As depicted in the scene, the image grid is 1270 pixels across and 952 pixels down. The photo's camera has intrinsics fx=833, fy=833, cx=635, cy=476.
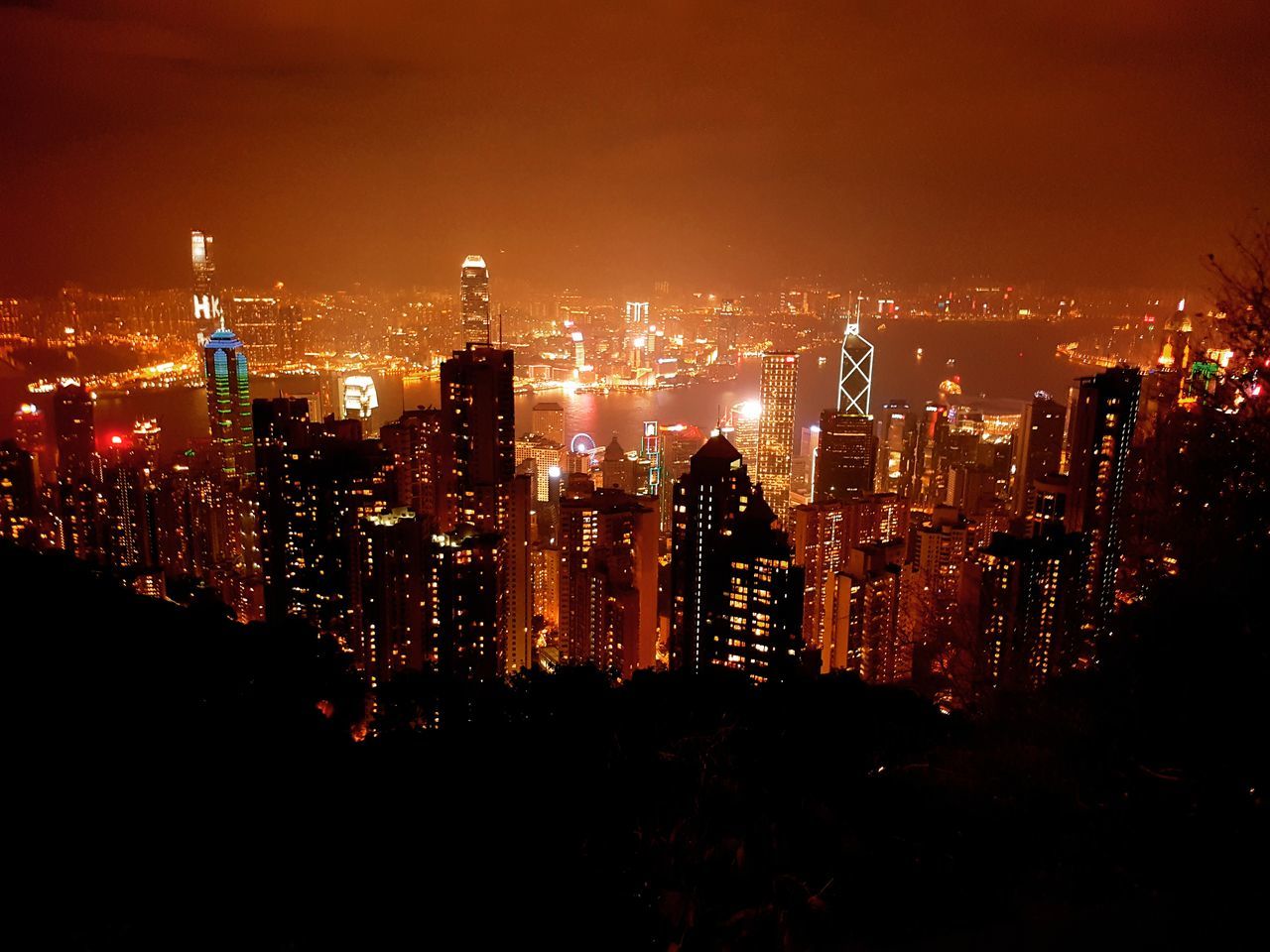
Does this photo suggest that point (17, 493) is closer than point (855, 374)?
Yes

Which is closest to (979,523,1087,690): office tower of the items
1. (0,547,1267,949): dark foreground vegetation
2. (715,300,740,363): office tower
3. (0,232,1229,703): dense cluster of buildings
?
(0,232,1229,703): dense cluster of buildings

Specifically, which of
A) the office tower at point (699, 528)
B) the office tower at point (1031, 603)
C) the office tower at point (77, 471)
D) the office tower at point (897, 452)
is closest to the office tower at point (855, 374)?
the office tower at point (897, 452)

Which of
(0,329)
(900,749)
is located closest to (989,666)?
(900,749)

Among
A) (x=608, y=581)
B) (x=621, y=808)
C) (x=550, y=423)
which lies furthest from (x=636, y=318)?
(x=621, y=808)

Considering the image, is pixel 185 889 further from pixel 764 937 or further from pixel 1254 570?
pixel 1254 570

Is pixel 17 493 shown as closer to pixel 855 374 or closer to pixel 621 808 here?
pixel 621 808

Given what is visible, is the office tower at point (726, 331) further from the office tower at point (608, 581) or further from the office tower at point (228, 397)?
the office tower at point (608, 581)
